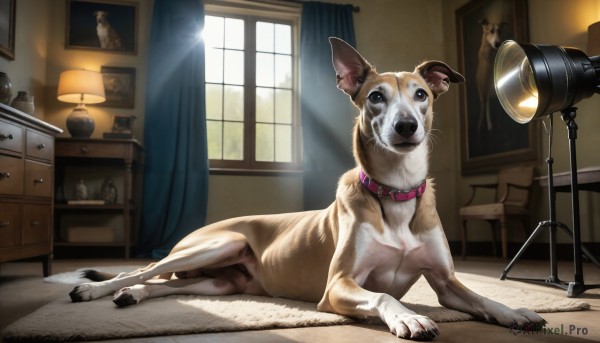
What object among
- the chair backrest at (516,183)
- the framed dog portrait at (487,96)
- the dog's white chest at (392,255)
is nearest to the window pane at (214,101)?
the framed dog portrait at (487,96)

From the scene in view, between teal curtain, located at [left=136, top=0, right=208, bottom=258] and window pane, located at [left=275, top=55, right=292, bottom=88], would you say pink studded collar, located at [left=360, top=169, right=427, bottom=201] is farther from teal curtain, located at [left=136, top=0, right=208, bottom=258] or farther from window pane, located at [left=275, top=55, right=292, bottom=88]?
window pane, located at [left=275, top=55, right=292, bottom=88]

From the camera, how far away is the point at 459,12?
6227 mm

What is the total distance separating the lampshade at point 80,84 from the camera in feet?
16.0

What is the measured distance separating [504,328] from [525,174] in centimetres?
386

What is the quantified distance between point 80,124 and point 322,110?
8.56ft

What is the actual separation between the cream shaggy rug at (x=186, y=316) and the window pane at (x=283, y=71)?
4.32m

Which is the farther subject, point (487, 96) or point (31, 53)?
point (487, 96)

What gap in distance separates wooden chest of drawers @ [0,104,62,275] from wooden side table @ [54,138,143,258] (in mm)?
1368

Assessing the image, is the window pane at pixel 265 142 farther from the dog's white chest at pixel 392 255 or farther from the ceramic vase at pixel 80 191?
the dog's white chest at pixel 392 255

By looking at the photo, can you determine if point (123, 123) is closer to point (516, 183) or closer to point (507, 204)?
A: point (507, 204)

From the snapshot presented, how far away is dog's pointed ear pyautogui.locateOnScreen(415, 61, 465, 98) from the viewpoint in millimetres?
1912

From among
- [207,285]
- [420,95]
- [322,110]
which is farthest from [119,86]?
[420,95]

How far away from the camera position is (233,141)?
5.91 metres

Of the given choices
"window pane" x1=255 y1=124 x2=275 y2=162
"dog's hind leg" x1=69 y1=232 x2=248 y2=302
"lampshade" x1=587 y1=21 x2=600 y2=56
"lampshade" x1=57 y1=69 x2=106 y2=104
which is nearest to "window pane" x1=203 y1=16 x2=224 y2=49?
"window pane" x1=255 y1=124 x2=275 y2=162
